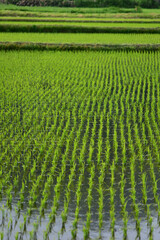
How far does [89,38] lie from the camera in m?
12.7

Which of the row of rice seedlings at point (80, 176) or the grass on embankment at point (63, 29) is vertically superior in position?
the grass on embankment at point (63, 29)

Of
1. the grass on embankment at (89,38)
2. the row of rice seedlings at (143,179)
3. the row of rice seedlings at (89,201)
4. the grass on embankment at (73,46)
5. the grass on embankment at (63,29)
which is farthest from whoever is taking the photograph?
the grass on embankment at (63,29)

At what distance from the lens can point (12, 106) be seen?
6152mm

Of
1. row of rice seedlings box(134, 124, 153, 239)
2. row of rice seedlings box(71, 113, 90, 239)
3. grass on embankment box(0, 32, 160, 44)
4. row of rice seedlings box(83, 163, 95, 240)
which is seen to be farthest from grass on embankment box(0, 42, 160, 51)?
row of rice seedlings box(83, 163, 95, 240)

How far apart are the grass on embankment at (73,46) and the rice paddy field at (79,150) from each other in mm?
1804

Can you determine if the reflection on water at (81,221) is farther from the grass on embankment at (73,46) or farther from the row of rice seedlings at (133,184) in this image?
the grass on embankment at (73,46)

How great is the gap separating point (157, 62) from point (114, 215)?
22.6ft

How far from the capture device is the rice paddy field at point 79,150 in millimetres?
3064

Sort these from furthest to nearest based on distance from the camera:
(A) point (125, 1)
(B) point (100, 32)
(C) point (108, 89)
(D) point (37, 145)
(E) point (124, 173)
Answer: (A) point (125, 1) < (B) point (100, 32) < (C) point (108, 89) < (D) point (37, 145) < (E) point (124, 173)

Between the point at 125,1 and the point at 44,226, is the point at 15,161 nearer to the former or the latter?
the point at 44,226

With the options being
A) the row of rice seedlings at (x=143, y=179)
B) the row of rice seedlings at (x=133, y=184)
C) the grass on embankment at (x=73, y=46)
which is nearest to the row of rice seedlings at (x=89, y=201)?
the row of rice seedlings at (x=133, y=184)

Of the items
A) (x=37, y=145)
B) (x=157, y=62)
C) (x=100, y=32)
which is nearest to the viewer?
(x=37, y=145)

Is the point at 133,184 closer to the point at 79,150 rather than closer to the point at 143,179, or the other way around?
the point at 143,179

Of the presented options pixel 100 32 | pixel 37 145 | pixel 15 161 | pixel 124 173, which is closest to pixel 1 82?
pixel 37 145
